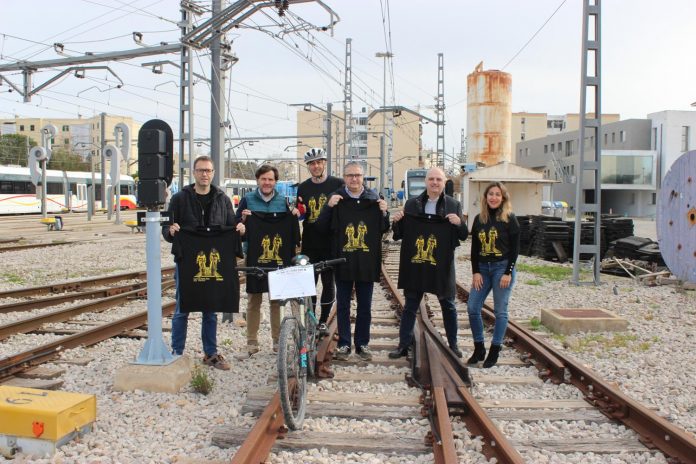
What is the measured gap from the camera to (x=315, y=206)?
6.55 meters

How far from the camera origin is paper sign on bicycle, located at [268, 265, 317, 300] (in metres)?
4.71

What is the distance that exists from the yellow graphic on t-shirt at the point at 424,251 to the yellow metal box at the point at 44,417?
328cm

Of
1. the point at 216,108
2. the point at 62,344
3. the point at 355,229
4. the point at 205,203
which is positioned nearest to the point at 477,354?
the point at 355,229

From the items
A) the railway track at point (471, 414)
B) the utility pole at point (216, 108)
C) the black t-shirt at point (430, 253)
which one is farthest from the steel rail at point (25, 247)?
the black t-shirt at point (430, 253)

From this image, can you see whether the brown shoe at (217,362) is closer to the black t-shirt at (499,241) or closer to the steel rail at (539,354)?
the black t-shirt at (499,241)

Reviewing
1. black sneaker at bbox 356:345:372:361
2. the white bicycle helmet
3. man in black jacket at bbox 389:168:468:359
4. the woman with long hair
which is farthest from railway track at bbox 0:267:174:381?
the woman with long hair

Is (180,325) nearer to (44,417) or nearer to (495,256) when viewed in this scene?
(44,417)

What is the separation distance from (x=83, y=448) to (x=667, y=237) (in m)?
11.8

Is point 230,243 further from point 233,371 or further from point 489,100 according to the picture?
point 489,100

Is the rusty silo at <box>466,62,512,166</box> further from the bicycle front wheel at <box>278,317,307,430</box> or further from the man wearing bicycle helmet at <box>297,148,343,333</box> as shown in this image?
the bicycle front wheel at <box>278,317,307,430</box>

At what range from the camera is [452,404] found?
488cm

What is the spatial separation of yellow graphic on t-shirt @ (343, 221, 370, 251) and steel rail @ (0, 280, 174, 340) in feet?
15.7

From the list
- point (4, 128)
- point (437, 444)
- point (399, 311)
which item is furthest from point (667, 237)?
point (4, 128)

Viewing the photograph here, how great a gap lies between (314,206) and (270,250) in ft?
2.22
